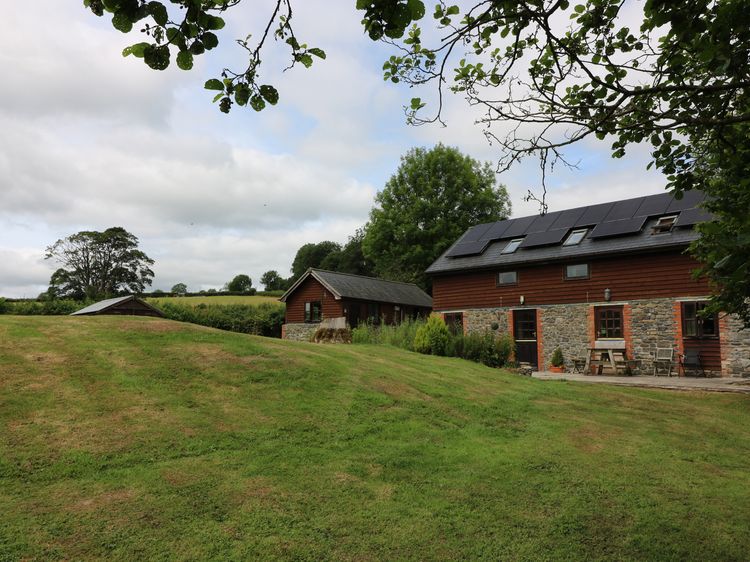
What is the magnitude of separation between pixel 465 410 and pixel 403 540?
4.56m

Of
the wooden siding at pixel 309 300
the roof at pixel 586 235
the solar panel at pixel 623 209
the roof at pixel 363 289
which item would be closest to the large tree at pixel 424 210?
the roof at pixel 363 289

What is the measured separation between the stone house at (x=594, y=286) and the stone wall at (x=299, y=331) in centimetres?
988

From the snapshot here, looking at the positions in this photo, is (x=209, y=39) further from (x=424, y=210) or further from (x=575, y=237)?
(x=424, y=210)

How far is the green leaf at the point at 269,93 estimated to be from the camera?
3.71 metres

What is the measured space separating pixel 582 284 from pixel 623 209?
4.21m

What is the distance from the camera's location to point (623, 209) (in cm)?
2311

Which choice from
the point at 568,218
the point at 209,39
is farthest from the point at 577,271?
the point at 209,39

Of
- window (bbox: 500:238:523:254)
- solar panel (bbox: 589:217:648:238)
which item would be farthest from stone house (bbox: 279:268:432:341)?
solar panel (bbox: 589:217:648:238)

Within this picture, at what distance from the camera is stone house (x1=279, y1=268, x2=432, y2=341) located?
32.0m

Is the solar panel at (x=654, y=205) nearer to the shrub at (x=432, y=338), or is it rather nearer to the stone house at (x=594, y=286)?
the stone house at (x=594, y=286)

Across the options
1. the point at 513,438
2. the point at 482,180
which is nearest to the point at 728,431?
the point at 513,438

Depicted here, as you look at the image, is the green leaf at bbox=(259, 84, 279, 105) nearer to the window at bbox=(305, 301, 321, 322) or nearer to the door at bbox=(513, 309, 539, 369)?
the door at bbox=(513, 309, 539, 369)

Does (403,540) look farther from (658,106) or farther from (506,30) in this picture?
(658,106)

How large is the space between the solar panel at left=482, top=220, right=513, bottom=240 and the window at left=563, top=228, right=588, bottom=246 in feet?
12.9
